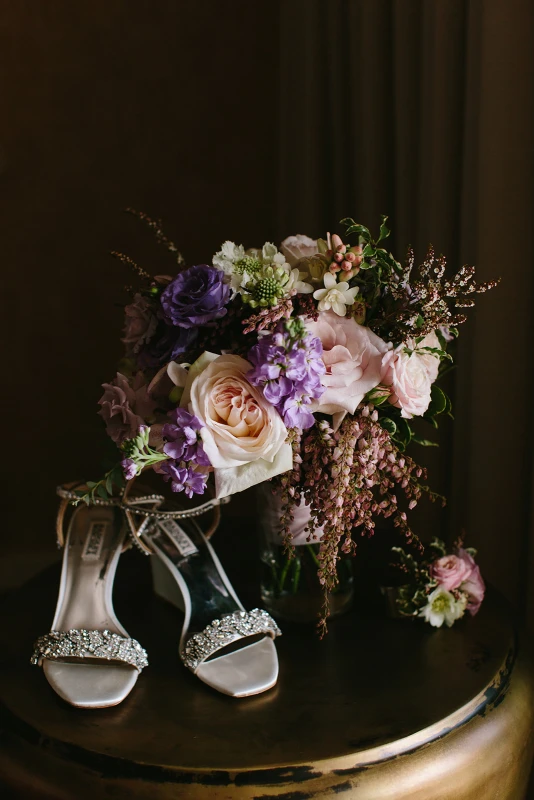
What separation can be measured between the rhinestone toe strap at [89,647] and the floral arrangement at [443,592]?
0.36 metres

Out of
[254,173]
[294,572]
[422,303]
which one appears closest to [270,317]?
[422,303]

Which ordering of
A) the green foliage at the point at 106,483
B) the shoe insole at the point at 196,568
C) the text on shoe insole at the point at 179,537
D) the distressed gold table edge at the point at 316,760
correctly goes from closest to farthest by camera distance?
the distressed gold table edge at the point at 316,760 → the green foliage at the point at 106,483 → the shoe insole at the point at 196,568 → the text on shoe insole at the point at 179,537

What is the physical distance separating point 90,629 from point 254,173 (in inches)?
48.7

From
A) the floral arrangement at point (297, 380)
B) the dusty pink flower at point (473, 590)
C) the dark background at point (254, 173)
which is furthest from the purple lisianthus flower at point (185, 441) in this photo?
the dark background at point (254, 173)

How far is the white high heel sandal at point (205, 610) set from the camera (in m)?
0.82

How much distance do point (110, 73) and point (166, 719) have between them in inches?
54.7

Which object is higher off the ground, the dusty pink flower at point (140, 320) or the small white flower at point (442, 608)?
the dusty pink flower at point (140, 320)

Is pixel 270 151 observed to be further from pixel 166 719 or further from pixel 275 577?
pixel 166 719

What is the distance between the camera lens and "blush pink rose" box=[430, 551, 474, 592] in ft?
3.09

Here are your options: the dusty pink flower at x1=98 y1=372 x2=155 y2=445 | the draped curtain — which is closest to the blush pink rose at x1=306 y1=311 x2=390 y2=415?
the dusty pink flower at x1=98 y1=372 x2=155 y2=445

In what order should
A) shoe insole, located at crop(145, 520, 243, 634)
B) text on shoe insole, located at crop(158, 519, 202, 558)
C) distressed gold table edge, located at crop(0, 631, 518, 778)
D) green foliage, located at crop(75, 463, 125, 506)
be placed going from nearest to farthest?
distressed gold table edge, located at crop(0, 631, 518, 778)
green foliage, located at crop(75, 463, 125, 506)
shoe insole, located at crop(145, 520, 243, 634)
text on shoe insole, located at crop(158, 519, 202, 558)

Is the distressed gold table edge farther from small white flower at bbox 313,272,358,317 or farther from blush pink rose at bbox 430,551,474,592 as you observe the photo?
small white flower at bbox 313,272,358,317

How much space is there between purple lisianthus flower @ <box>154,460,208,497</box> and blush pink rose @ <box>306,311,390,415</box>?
146 millimetres

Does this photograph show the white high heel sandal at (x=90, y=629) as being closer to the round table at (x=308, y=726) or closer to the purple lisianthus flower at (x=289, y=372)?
the round table at (x=308, y=726)
